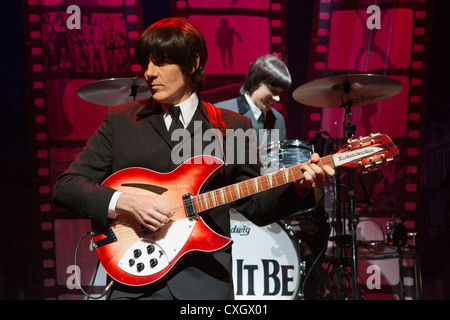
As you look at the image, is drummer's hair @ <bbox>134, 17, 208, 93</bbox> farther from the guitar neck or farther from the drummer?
the drummer

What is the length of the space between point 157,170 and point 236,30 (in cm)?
306

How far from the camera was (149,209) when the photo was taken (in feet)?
6.09

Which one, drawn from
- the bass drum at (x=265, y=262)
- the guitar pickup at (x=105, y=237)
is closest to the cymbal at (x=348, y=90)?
the bass drum at (x=265, y=262)

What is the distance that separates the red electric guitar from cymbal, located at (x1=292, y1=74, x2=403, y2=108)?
2.02m

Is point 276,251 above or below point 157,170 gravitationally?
below

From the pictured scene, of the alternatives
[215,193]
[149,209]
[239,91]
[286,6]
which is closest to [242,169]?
[215,193]

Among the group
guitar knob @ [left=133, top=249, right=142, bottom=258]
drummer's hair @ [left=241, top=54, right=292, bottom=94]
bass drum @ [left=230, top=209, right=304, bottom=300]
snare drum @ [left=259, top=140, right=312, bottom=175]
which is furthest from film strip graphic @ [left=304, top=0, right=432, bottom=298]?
guitar knob @ [left=133, top=249, right=142, bottom=258]

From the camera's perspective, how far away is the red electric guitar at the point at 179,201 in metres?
1.87

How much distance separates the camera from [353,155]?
195 centimetres

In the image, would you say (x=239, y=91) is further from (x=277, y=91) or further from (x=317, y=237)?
(x=317, y=237)

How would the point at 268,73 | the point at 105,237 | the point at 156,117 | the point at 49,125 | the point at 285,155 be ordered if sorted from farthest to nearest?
the point at 49,125 → the point at 268,73 → the point at 285,155 → the point at 156,117 → the point at 105,237

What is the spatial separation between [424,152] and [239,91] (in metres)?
1.93

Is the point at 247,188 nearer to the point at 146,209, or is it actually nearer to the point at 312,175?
the point at 312,175

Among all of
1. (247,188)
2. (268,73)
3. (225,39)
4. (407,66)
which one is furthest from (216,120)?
(407,66)
